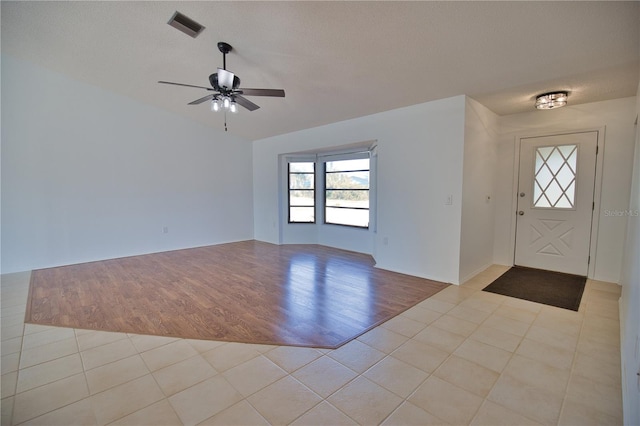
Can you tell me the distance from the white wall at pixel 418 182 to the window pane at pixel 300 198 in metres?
1.87

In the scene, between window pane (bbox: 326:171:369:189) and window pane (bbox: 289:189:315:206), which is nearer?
window pane (bbox: 326:171:369:189)

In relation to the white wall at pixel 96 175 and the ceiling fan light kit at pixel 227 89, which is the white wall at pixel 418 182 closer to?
the ceiling fan light kit at pixel 227 89

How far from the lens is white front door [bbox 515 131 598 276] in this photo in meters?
4.21

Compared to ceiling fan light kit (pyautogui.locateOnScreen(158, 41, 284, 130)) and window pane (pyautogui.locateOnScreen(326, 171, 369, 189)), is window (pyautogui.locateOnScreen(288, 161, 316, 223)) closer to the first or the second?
window pane (pyautogui.locateOnScreen(326, 171, 369, 189))

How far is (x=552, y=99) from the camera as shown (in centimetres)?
367

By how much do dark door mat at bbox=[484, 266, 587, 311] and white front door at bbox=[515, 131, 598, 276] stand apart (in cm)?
28

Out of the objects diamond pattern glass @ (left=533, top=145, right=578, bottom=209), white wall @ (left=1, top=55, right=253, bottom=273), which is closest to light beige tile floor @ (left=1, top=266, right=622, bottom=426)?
diamond pattern glass @ (left=533, top=145, right=578, bottom=209)

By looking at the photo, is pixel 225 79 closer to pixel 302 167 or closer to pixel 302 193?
pixel 302 167

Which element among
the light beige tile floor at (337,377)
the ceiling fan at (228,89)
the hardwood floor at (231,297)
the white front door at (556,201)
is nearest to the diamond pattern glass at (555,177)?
the white front door at (556,201)

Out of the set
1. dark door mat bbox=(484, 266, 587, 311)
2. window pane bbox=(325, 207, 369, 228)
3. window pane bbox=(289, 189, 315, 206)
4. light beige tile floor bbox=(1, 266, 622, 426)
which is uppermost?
window pane bbox=(289, 189, 315, 206)

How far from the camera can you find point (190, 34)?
3.15 m

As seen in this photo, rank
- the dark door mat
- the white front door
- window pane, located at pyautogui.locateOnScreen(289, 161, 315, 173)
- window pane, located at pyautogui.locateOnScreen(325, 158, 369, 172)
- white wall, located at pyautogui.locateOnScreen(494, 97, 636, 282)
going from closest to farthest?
the dark door mat → white wall, located at pyautogui.locateOnScreen(494, 97, 636, 282) → the white front door → window pane, located at pyautogui.locateOnScreen(325, 158, 369, 172) → window pane, located at pyautogui.locateOnScreen(289, 161, 315, 173)

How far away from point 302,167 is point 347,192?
1297 mm

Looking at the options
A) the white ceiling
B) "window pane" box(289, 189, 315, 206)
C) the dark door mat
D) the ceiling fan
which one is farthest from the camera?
"window pane" box(289, 189, 315, 206)
